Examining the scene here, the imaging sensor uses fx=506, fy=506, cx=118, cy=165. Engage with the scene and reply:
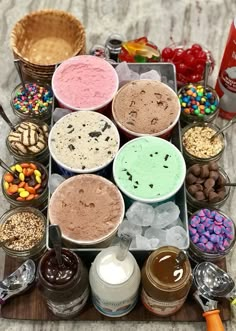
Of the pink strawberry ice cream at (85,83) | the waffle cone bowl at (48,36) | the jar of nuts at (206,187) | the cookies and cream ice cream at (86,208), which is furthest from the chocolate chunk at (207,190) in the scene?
the waffle cone bowl at (48,36)

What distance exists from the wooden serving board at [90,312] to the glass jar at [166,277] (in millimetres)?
117

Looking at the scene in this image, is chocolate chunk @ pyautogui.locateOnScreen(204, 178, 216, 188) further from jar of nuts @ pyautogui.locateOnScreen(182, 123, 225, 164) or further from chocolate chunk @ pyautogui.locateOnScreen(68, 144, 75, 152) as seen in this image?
chocolate chunk @ pyautogui.locateOnScreen(68, 144, 75, 152)

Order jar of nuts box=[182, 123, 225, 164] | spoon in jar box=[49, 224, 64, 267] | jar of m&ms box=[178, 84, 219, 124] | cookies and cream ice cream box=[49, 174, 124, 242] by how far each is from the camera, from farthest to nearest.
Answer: jar of m&ms box=[178, 84, 219, 124] < jar of nuts box=[182, 123, 225, 164] < cookies and cream ice cream box=[49, 174, 124, 242] < spoon in jar box=[49, 224, 64, 267]

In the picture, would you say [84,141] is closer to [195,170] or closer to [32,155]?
[32,155]

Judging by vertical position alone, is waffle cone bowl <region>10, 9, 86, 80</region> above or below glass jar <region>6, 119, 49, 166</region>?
above

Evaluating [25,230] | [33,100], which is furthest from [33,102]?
[25,230]

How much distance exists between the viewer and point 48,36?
1.84m

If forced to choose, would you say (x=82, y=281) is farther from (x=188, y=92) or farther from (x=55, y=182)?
(x=188, y=92)

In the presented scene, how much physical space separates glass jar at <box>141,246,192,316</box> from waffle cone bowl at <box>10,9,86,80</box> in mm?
835

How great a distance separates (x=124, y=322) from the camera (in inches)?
52.6

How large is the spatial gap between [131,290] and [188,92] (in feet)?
2.34

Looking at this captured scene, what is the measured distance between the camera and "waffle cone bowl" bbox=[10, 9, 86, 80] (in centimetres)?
177

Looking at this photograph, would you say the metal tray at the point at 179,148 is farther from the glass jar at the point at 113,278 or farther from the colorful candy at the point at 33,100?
the colorful candy at the point at 33,100

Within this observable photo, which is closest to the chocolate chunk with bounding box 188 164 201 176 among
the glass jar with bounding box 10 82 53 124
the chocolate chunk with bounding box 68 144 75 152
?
the chocolate chunk with bounding box 68 144 75 152
